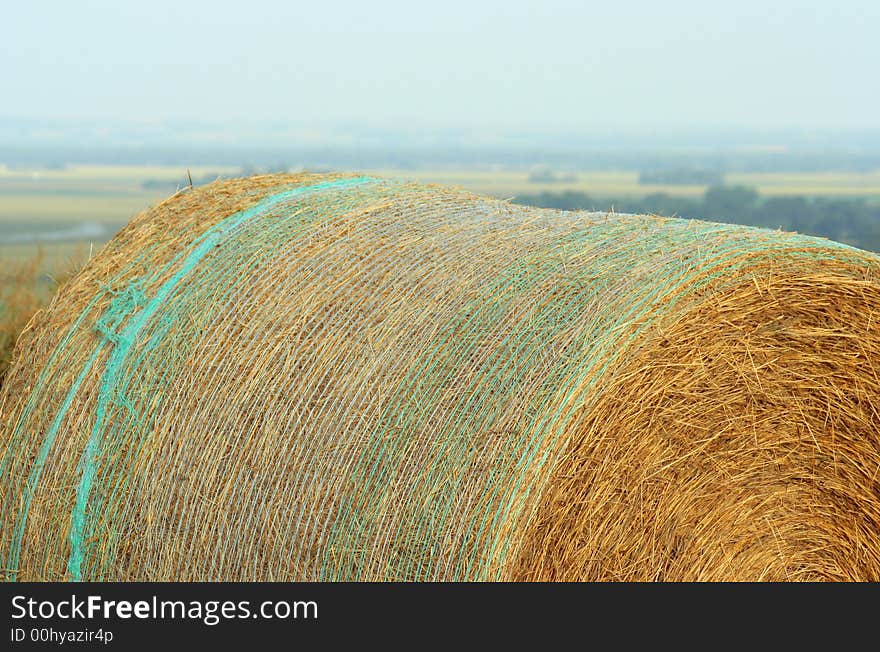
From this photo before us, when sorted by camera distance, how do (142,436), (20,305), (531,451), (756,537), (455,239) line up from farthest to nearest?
(20,305)
(756,537)
(455,239)
(142,436)
(531,451)

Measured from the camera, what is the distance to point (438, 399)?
398cm

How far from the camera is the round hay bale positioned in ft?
12.9

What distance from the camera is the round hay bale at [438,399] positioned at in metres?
3.92

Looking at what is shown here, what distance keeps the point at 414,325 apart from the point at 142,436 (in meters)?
1.20

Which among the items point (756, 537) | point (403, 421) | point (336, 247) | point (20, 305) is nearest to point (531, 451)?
point (403, 421)

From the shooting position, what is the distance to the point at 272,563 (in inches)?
161

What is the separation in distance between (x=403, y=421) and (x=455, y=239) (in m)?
1.02

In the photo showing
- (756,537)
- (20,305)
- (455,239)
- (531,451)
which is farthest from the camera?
(20,305)

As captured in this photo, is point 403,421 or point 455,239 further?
point 455,239

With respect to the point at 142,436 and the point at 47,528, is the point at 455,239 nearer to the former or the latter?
the point at 142,436

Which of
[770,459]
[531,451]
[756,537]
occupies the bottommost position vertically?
[756,537]

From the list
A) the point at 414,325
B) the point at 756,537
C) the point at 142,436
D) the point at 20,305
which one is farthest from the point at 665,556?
the point at 20,305

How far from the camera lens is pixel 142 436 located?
440 cm

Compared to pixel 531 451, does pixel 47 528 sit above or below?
below
